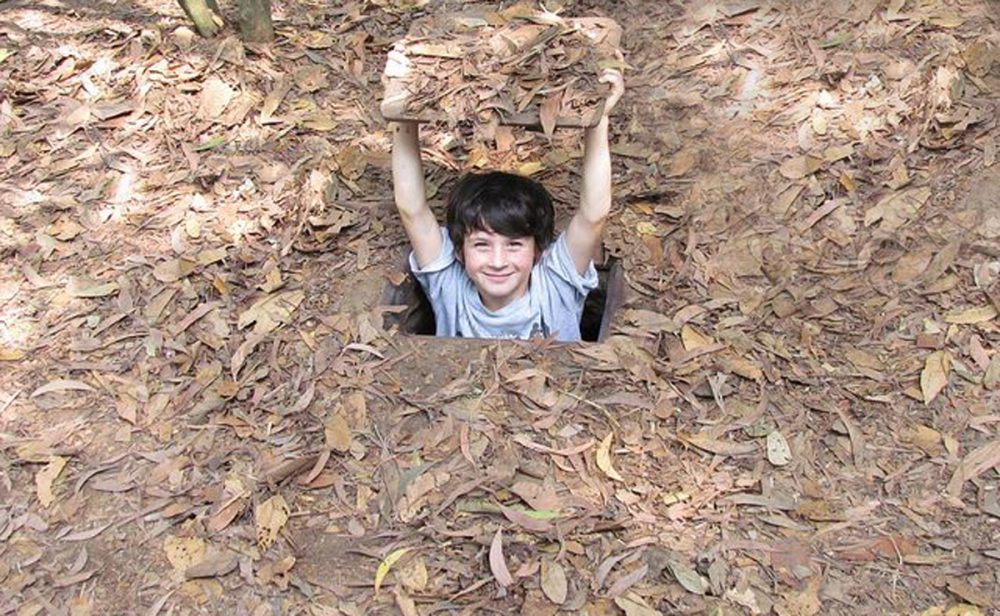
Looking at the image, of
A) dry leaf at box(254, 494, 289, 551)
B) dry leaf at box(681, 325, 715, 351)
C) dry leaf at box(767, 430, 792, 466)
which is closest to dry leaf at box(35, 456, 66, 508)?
dry leaf at box(254, 494, 289, 551)

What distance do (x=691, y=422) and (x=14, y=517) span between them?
2.06 m

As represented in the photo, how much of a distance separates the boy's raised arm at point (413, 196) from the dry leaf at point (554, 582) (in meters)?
1.43

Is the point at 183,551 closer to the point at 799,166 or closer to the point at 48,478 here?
the point at 48,478

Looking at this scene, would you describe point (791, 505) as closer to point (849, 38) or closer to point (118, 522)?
point (118, 522)

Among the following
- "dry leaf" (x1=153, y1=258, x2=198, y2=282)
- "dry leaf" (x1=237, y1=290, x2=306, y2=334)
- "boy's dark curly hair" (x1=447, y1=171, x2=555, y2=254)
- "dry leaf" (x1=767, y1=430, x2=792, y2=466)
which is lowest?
"dry leaf" (x1=767, y1=430, x2=792, y2=466)

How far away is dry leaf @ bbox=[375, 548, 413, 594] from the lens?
2656mm

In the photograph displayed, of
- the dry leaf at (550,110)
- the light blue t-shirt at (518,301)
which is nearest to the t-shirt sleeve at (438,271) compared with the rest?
the light blue t-shirt at (518,301)

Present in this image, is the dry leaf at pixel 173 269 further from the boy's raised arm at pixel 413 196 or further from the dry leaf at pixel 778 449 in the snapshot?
the dry leaf at pixel 778 449

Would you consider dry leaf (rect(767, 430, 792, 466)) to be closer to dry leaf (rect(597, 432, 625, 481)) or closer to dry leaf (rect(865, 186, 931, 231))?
dry leaf (rect(597, 432, 625, 481))

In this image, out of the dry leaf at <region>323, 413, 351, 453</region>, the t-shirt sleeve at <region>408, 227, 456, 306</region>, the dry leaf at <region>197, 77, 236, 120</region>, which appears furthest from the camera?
the dry leaf at <region>197, 77, 236, 120</region>

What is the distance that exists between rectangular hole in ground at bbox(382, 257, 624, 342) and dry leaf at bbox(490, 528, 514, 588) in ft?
3.39


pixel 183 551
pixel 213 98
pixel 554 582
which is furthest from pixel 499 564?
pixel 213 98

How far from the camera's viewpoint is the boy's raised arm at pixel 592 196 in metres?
3.38

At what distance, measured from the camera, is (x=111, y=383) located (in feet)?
10.7
